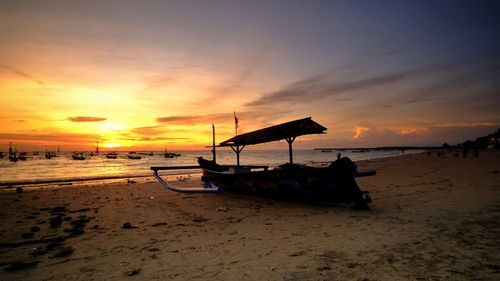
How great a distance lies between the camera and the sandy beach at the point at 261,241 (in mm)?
5145

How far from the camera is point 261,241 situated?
22.8 feet

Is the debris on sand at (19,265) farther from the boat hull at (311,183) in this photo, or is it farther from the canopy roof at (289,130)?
the canopy roof at (289,130)

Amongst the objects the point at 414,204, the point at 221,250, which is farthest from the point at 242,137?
the point at 221,250

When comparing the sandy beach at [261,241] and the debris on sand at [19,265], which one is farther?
the debris on sand at [19,265]

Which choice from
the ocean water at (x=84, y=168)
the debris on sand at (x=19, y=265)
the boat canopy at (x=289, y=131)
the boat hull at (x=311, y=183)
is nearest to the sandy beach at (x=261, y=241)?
the debris on sand at (x=19, y=265)

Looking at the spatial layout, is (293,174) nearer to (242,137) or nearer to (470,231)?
(470,231)

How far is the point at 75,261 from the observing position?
19.6ft

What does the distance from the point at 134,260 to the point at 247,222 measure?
3960 mm

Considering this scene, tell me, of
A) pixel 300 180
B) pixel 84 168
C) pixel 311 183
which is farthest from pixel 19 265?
pixel 84 168

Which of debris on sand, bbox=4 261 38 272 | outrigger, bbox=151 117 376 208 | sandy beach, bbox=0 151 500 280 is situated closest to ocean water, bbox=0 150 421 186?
outrigger, bbox=151 117 376 208

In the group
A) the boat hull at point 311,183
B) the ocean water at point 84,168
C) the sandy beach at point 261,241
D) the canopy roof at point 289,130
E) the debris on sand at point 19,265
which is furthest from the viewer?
the ocean water at point 84,168

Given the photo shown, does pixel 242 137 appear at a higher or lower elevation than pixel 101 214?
higher

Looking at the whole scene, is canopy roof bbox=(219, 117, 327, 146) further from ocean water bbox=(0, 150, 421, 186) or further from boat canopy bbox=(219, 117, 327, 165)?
ocean water bbox=(0, 150, 421, 186)

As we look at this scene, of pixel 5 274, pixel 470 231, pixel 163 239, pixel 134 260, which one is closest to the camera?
pixel 5 274
